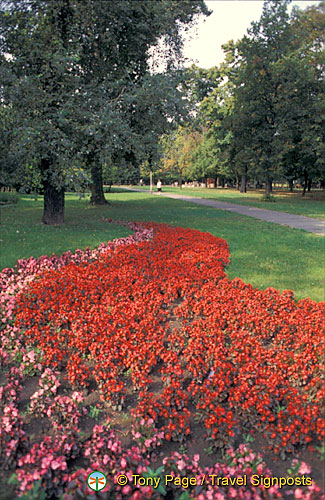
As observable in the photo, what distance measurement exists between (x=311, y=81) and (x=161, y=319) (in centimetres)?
3230

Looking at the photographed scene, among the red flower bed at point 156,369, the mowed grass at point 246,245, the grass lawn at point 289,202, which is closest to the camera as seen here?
the red flower bed at point 156,369

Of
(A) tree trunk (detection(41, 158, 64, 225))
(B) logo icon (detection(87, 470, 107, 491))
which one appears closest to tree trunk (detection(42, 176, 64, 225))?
(A) tree trunk (detection(41, 158, 64, 225))

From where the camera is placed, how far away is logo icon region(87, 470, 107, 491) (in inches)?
101

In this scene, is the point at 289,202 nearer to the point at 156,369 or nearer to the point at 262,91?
the point at 262,91

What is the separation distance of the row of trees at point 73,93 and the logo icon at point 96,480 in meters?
9.26

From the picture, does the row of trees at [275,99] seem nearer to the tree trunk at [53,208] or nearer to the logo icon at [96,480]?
the tree trunk at [53,208]

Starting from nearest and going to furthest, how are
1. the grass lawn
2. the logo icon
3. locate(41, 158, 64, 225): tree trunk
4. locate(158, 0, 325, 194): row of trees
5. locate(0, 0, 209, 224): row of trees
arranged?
the logo icon, locate(0, 0, 209, 224): row of trees, locate(41, 158, 64, 225): tree trunk, the grass lawn, locate(158, 0, 325, 194): row of trees

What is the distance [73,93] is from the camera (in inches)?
472

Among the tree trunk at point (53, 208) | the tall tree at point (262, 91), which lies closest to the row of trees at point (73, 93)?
the tree trunk at point (53, 208)

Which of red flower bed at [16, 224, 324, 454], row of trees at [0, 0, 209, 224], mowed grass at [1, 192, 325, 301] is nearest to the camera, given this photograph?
red flower bed at [16, 224, 324, 454]

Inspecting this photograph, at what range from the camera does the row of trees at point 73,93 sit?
37.3ft

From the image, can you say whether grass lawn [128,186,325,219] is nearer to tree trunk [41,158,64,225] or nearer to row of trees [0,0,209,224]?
row of trees [0,0,209,224]

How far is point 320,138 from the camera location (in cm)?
3169

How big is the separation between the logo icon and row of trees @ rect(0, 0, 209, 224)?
9.26 metres
